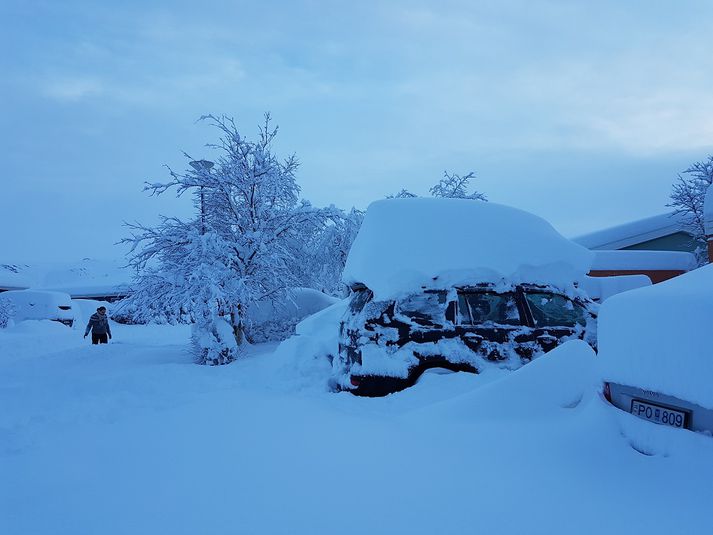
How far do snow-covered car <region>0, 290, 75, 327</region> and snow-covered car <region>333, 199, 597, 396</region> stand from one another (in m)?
26.0

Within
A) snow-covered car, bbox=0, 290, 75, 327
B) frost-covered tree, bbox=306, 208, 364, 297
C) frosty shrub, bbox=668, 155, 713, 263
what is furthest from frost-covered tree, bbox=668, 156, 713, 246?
snow-covered car, bbox=0, 290, 75, 327

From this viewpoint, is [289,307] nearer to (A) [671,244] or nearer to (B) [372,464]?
(B) [372,464]

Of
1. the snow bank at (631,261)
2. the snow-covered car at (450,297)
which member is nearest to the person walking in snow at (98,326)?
the snow-covered car at (450,297)

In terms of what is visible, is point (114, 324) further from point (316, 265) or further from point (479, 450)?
point (479, 450)

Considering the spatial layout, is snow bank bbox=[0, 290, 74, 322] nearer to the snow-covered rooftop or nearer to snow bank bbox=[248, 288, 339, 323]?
snow bank bbox=[248, 288, 339, 323]

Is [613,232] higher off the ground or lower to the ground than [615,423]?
higher

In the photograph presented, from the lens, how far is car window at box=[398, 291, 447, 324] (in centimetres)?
594

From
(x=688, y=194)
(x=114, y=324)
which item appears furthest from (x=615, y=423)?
(x=114, y=324)

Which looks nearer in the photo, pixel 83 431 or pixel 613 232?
pixel 83 431

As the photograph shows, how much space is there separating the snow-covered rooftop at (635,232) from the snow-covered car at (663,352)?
18491 mm

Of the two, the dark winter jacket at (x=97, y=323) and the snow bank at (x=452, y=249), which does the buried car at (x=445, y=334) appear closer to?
the snow bank at (x=452, y=249)

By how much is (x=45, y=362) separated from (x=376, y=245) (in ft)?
32.1

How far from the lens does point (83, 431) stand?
5.13 m

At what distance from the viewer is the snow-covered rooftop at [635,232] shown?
2058 cm
